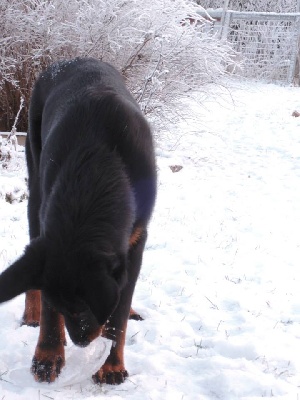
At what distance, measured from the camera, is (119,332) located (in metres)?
2.65

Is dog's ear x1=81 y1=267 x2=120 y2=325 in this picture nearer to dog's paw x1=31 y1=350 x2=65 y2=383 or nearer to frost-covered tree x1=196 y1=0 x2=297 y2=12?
dog's paw x1=31 y1=350 x2=65 y2=383

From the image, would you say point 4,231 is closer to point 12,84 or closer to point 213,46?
point 12,84

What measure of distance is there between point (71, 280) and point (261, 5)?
29038 mm

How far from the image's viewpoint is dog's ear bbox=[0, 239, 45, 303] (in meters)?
1.87

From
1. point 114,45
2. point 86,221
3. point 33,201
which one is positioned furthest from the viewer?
point 114,45

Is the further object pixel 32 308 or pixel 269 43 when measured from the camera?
pixel 269 43

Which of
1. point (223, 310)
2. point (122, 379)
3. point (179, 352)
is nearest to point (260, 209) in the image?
point (223, 310)

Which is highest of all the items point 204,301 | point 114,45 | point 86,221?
point 86,221

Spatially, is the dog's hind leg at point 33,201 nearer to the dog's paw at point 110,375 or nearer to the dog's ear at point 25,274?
the dog's paw at point 110,375

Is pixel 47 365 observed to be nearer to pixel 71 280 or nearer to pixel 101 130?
pixel 71 280

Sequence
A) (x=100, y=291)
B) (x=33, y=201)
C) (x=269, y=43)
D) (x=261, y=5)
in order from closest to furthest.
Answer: (x=100, y=291) < (x=33, y=201) < (x=269, y=43) < (x=261, y=5)

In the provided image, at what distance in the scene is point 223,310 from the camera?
3.50 meters

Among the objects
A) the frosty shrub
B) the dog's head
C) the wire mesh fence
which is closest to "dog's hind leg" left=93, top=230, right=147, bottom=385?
the dog's head

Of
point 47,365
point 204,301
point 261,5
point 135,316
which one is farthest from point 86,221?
point 261,5
